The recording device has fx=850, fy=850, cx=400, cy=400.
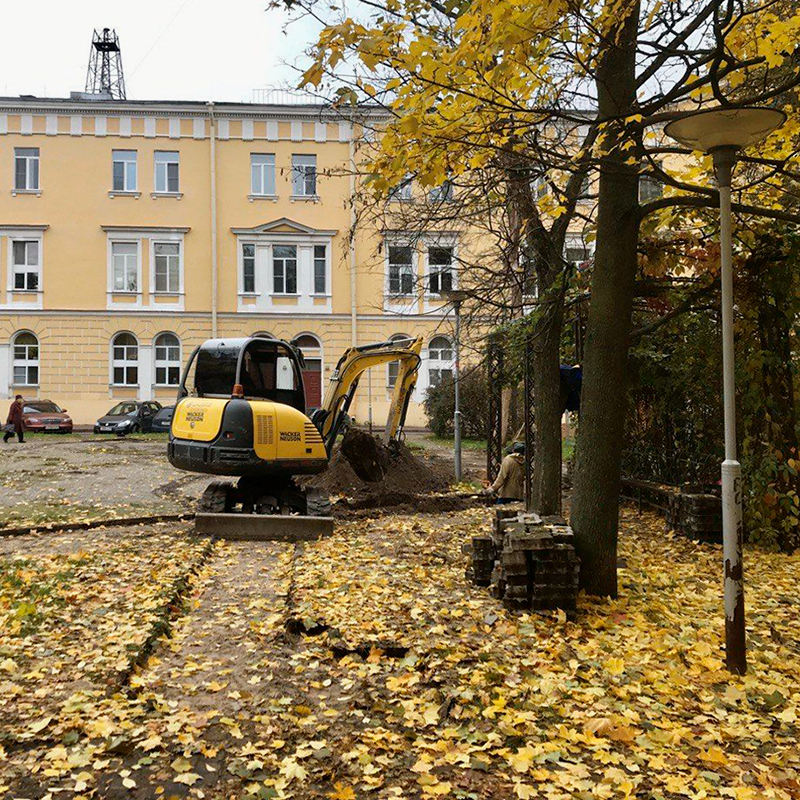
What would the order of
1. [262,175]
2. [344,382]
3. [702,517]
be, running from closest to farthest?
[702,517], [344,382], [262,175]

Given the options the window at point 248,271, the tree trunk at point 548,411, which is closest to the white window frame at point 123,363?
the window at point 248,271

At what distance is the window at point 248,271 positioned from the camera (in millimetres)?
37656

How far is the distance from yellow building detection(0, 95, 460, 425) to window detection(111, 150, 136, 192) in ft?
0.14

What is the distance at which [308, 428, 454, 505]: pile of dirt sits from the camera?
54.5ft

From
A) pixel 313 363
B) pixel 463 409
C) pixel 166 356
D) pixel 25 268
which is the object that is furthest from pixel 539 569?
pixel 25 268

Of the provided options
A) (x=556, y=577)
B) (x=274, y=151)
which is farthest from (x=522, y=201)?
(x=274, y=151)

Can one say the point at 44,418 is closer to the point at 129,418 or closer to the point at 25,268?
the point at 129,418

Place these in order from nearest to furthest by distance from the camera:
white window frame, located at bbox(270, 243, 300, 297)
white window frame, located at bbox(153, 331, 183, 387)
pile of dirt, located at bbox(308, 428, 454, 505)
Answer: pile of dirt, located at bbox(308, 428, 454, 505)
white window frame, located at bbox(153, 331, 183, 387)
white window frame, located at bbox(270, 243, 300, 297)

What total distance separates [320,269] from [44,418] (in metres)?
13.2

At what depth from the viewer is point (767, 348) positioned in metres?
10.2

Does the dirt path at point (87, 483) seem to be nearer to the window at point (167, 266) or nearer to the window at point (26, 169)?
the window at point (167, 266)

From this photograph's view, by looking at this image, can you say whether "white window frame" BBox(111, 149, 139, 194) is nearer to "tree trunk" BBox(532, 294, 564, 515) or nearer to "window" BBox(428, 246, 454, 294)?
"window" BBox(428, 246, 454, 294)

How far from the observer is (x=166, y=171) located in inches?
1470

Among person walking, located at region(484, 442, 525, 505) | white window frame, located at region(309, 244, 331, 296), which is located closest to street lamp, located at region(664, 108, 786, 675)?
person walking, located at region(484, 442, 525, 505)
